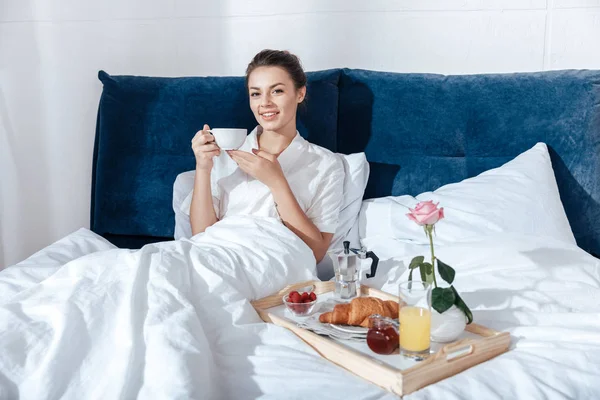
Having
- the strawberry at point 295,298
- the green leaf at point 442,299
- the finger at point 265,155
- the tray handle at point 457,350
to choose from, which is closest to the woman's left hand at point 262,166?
the finger at point 265,155

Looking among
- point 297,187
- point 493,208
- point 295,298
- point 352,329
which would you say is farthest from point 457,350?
point 297,187

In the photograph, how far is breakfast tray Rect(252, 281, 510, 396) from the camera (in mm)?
1304

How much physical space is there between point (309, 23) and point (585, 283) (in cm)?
152

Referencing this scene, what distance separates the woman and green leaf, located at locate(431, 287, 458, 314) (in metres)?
0.66

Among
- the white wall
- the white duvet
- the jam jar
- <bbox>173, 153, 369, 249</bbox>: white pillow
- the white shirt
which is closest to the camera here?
the white duvet

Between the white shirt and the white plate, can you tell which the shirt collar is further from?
the white plate

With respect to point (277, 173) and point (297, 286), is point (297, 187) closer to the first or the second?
point (277, 173)

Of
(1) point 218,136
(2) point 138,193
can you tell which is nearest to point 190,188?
(2) point 138,193

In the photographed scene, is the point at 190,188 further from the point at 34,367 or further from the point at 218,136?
the point at 34,367

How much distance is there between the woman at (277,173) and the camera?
81.3 inches

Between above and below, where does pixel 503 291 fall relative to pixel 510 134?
Result: below

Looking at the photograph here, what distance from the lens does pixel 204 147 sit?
2088 mm

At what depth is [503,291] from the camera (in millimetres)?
1726

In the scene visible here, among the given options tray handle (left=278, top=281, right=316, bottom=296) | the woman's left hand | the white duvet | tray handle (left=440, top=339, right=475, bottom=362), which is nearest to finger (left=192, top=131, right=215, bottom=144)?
the woman's left hand
